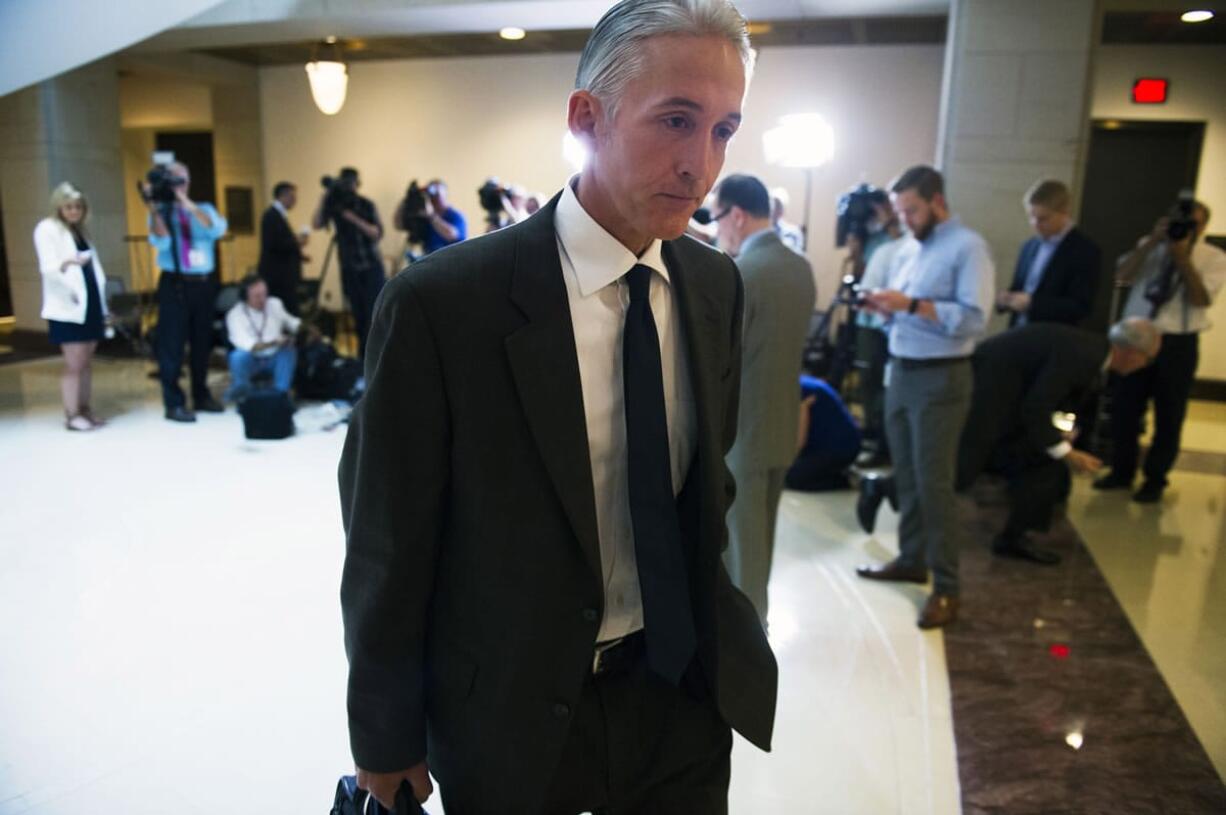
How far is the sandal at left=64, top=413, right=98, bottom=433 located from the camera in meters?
5.21

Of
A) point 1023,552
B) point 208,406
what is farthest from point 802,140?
point 208,406

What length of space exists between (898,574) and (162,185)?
4.95m

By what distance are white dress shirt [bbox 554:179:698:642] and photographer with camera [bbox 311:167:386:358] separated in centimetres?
560

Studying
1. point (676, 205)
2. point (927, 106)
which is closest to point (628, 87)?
point (676, 205)

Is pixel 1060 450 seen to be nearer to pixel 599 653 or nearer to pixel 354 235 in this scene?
pixel 599 653

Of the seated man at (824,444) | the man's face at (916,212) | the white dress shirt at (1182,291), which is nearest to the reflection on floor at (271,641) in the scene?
the seated man at (824,444)

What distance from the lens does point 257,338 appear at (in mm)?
5824

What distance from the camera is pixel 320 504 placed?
411cm

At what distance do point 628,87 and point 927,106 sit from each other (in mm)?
7739

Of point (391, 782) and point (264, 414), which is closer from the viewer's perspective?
point (391, 782)

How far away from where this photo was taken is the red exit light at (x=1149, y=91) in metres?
4.95

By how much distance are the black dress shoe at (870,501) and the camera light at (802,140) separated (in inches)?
94.0

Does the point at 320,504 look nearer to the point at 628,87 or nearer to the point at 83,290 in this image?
the point at 83,290

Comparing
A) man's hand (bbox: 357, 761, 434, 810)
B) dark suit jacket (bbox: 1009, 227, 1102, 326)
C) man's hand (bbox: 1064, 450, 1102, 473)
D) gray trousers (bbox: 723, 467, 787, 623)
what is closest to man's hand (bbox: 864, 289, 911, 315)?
gray trousers (bbox: 723, 467, 787, 623)
